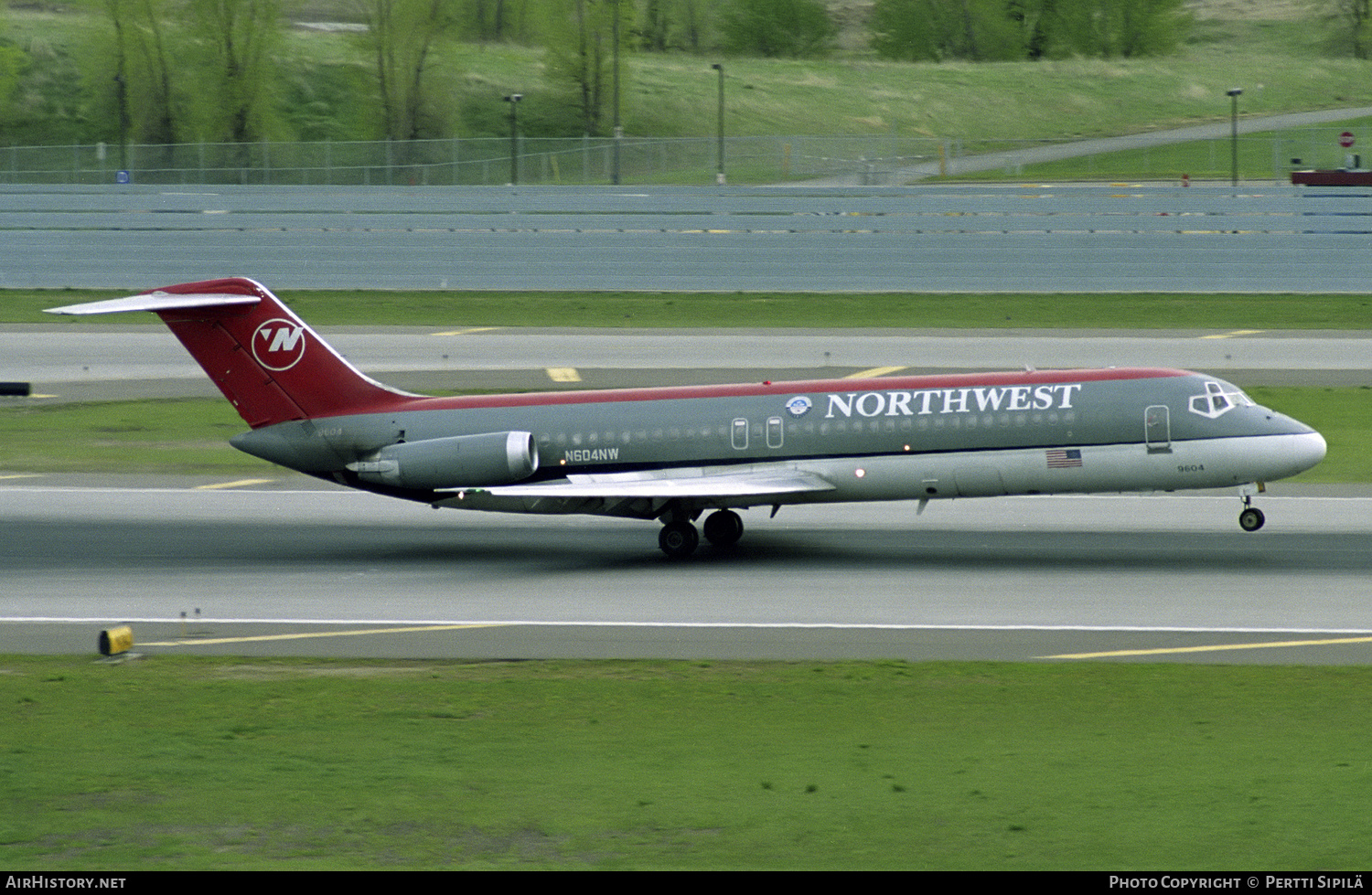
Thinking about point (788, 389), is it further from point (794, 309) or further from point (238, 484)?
point (794, 309)

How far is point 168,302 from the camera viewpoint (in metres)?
33.9

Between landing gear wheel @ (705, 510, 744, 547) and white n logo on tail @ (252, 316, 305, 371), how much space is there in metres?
9.73

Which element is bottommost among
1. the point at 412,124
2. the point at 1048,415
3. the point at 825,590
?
the point at 825,590

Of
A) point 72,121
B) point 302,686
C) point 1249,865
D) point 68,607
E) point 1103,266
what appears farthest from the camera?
point 72,121

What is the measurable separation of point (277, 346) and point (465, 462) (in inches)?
203

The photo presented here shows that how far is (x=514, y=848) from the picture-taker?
16453 mm

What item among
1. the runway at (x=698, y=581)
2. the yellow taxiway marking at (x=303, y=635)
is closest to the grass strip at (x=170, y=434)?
the runway at (x=698, y=581)

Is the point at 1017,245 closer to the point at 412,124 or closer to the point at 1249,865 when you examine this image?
the point at 412,124

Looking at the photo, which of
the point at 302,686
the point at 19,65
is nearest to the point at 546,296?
the point at 302,686

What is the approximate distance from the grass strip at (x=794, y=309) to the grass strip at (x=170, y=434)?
68.0 ft

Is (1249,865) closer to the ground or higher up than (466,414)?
closer to the ground

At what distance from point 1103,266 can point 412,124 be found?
67476mm

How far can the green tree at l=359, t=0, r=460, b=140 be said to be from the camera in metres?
130

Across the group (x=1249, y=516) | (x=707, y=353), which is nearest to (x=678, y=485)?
(x=1249, y=516)
